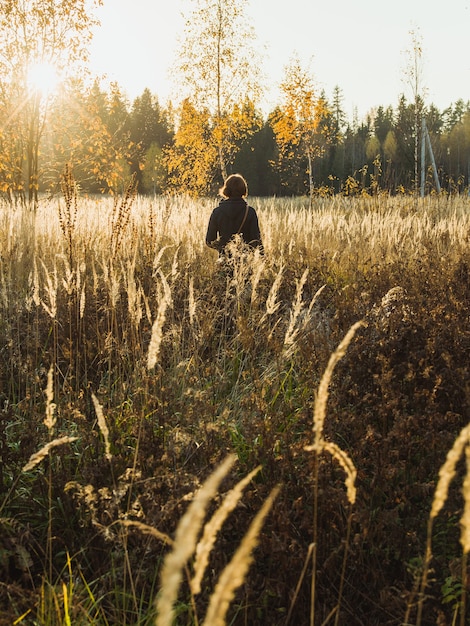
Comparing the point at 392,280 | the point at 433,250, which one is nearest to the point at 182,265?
the point at 392,280

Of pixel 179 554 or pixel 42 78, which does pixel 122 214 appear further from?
pixel 42 78

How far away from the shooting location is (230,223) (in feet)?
23.1

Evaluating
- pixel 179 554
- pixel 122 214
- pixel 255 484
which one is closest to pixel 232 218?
pixel 122 214

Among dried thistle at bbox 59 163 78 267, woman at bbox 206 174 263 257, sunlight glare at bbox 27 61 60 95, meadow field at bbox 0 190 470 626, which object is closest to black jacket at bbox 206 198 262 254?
woman at bbox 206 174 263 257

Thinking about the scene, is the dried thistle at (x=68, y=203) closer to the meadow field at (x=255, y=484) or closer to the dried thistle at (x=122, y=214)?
the dried thistle at (x=122, y=214)

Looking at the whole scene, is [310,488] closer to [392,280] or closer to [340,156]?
[392,280]

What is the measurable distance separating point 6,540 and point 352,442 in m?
1.67

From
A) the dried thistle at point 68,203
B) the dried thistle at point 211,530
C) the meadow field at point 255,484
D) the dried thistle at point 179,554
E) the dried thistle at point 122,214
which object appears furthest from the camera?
the dried thistle at point 122,214

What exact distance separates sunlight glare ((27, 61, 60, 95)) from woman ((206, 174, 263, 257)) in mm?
5225

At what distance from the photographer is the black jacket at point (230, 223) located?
23.1 ft

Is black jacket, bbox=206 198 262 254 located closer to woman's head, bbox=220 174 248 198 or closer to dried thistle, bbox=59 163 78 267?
woman's head, bbox=220 174 248 198

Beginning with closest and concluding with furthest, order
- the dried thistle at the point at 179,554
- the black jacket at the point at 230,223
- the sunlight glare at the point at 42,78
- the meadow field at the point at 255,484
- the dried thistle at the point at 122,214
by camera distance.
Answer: the dried thistle at the point at 179,554 → the meadow field at the point at 255,484 → the dried thistle at the point at 122,214 → the black jacket at the point at 230,223 → the sunlight glare at the point at 42,78

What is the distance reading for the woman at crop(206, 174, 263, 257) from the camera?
7.04 m

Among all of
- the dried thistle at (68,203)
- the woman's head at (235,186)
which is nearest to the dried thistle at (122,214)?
the dried thistle at (68,203)
